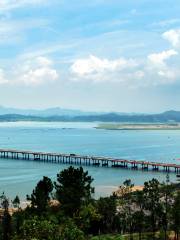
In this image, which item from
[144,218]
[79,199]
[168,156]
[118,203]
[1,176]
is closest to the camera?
[79,199]

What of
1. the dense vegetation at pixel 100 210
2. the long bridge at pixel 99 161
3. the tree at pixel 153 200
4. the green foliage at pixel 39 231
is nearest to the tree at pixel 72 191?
the dense vegetation at pixel 100 210

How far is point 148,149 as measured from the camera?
18675 centimetres

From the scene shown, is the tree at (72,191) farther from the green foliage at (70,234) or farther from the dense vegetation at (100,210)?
the green foliage at (70,234)

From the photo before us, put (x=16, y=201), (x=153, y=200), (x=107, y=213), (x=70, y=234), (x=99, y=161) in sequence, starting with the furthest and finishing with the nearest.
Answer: (x=99, y=161) → (x=16, y=201) → (x=107, y=213) → (x=153, y=200) → (x=70, y=234)

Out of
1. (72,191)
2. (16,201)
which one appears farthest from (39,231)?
(16,201)

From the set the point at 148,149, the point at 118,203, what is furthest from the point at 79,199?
the point at 148,149

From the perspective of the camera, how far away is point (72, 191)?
39812mm

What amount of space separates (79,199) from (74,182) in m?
1.86

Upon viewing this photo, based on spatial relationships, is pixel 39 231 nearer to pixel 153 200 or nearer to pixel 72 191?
pixel 72 191

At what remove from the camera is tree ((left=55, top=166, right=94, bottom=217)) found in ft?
130

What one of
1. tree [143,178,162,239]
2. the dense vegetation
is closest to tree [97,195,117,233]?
the dense vegetation

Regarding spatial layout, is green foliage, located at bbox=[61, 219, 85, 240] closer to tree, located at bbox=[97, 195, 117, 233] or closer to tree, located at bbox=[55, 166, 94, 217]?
tree, located at bbox=[55, 166, 94, 217]

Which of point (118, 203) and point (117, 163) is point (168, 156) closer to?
point (117, 163)

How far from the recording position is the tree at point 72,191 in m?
39.6
